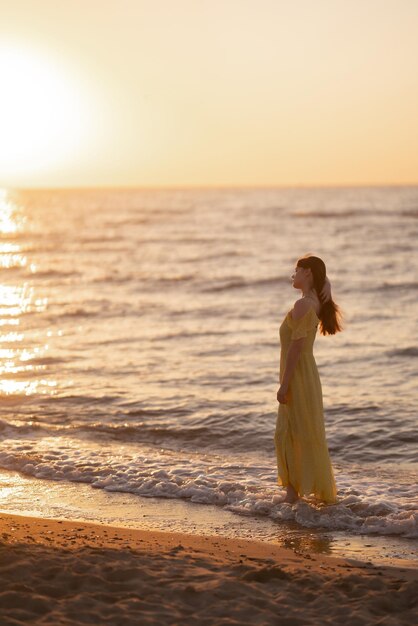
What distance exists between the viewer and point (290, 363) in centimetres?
730

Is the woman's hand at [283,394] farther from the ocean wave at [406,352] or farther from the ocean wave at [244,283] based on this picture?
the ocean wave at [244,283]

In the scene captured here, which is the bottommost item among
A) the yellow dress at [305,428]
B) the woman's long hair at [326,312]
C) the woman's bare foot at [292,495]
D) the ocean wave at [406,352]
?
the woman's bare foot at [292,495]

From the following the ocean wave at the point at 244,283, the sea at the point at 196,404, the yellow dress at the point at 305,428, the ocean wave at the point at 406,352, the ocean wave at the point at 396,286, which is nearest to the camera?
the yellow dress at the point at 305,428

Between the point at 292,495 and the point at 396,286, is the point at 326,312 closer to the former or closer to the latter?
the point at 292,495

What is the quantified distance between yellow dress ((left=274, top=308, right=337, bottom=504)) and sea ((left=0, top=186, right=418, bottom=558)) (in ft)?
0.78

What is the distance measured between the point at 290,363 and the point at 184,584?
2.33 m

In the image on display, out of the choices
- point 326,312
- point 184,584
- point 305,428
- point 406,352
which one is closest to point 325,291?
point 326,312

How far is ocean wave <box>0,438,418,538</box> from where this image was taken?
23.7 ft

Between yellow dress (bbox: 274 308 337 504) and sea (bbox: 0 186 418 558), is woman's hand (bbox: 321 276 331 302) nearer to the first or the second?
yellow dress (bbox: 274 308 337 504)

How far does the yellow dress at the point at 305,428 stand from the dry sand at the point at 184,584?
1003 millimetres

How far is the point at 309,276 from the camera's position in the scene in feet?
23.7

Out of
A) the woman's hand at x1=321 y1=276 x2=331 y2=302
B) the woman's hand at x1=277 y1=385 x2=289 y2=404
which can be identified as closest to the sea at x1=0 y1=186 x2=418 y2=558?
the woman's hand at x1=277 y1=385 x2=289 y2=404

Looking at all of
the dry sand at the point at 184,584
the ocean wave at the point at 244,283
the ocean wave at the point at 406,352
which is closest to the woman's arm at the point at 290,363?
the dry sand at the point at 184,584

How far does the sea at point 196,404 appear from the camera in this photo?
7.52 metres
